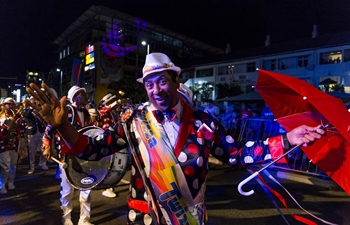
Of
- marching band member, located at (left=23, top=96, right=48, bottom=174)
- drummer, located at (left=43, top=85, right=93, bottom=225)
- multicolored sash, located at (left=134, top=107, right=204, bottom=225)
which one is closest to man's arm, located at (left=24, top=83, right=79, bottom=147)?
multicolored sash, located at (left=134, top=107, right=204, bottom=225)

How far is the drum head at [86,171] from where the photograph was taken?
3.70 meters

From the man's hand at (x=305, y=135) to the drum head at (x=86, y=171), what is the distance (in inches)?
98.8

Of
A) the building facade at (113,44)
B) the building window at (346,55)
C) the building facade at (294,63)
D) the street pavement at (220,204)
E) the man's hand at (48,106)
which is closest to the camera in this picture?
the man's hand at (48,106)

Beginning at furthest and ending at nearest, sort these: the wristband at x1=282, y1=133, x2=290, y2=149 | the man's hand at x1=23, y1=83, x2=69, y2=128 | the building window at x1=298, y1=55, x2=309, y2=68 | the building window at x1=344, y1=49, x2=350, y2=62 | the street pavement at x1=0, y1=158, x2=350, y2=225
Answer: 1. the building window at x1=298, y1=55, x2=309, y2=68
2. the building window at x1=344, y1=49, x2=350, y2=62
3. the street pavement at x1=0, y1=158, x2=350, y2=225
4. the wristband at x1=282, y1=133, x2=290, y2=149
5. the man's hand at x1=23, y1=83, x2=69, y2=128

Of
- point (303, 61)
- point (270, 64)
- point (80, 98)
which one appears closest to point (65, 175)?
point (80, 98)

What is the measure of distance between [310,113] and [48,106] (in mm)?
1821

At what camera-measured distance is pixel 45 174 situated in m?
7.82

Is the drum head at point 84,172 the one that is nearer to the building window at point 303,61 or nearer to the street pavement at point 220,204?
the street pavement at point 220,204

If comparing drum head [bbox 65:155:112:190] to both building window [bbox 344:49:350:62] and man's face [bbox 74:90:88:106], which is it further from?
building window [bbox 344:49:350:62]

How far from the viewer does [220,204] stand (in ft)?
17.9

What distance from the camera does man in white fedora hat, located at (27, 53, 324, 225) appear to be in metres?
1.83

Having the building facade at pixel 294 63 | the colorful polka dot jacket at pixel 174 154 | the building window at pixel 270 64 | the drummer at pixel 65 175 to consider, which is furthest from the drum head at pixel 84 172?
the building window at pixel 270 64

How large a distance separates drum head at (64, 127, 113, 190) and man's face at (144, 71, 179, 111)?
1770 millimetres

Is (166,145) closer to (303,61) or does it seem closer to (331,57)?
(331,57)
